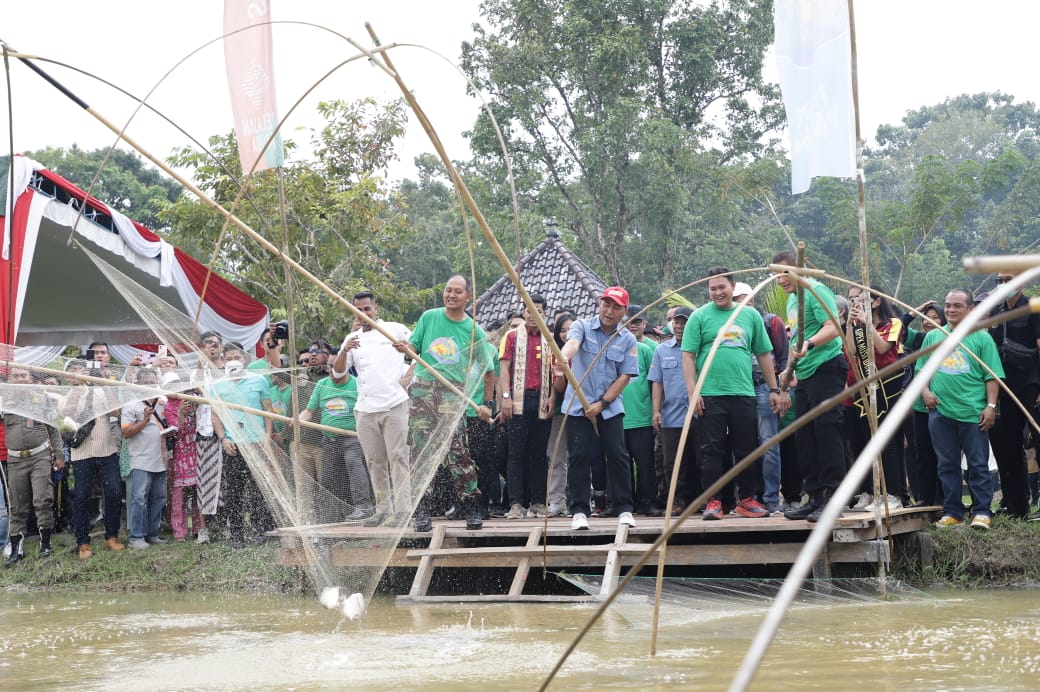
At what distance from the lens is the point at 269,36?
8.55 m

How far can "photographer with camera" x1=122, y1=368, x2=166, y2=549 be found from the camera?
32.2 feet

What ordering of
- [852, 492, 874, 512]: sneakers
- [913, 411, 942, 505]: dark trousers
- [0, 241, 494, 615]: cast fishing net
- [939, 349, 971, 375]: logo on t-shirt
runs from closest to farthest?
[0, 241, 494, 615]: cast fishing net < [939, 349, 971, 375]: logo on t-shirt < [852, 492, 874, 512]: sneakers < [913, 411, 942, 505]: dark trousers

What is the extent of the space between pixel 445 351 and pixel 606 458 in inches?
66.2

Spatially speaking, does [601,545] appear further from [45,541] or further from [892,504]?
[45,541]

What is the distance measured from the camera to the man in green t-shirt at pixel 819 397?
285 inches

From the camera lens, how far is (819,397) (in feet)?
24.1

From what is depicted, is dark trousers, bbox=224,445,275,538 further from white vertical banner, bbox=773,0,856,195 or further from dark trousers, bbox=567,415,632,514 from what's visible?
white vertical banner, bbox=773,0,856,195

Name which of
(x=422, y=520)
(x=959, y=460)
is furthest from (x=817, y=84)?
(x=422, y=520)

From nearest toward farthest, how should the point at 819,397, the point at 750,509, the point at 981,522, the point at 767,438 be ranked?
the point at 819,397 → the point at 981,522 → the point at 750,509 → the point at 767,438

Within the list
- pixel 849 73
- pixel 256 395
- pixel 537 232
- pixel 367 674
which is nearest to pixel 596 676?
pixel 367 674

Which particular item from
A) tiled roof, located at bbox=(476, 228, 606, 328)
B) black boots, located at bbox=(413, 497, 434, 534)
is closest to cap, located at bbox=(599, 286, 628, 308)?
black boots, located at bbox=(413, 497, 434, 534)

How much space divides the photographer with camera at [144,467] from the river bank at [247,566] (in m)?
0.29

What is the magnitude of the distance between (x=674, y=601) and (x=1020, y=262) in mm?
4584

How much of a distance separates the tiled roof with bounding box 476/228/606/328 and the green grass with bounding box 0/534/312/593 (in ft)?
24.7
